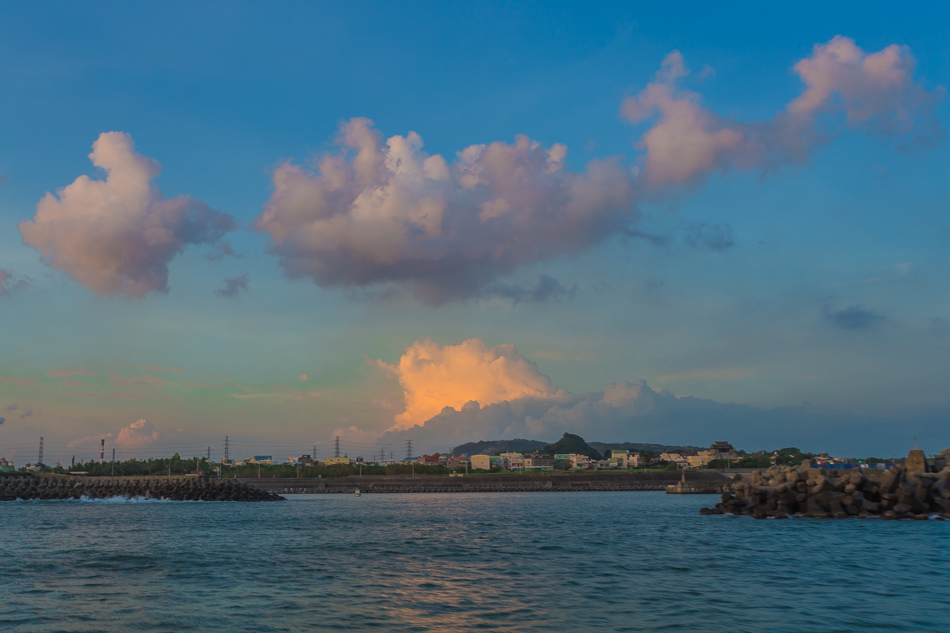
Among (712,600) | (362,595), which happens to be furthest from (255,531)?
(712,600)

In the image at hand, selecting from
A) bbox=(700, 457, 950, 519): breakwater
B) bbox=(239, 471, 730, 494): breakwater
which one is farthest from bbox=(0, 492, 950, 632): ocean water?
bbox=(239, 471, 730, 494): breakwater

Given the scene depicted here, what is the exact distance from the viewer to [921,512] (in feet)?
163

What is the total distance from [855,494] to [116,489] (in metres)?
106

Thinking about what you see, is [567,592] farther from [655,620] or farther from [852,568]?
[852,568]

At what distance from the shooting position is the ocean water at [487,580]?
699 inches

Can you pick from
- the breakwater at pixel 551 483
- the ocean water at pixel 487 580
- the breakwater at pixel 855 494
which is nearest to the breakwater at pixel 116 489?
the ocean water at pixel 487 580

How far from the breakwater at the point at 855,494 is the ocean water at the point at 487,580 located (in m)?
4.82

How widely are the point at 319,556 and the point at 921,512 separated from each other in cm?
4330

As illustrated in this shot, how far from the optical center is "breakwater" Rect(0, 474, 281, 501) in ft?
355

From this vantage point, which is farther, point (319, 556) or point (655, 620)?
point (319, 556)

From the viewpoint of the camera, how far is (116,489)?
110375 mm

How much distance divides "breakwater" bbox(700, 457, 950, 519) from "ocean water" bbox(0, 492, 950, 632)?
4.82m

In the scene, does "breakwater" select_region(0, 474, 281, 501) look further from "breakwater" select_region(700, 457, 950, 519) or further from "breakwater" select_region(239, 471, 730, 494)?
"breakwater" select_region(700, 457, 950, 519)

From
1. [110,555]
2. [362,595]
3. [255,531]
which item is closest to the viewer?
[362,595]
